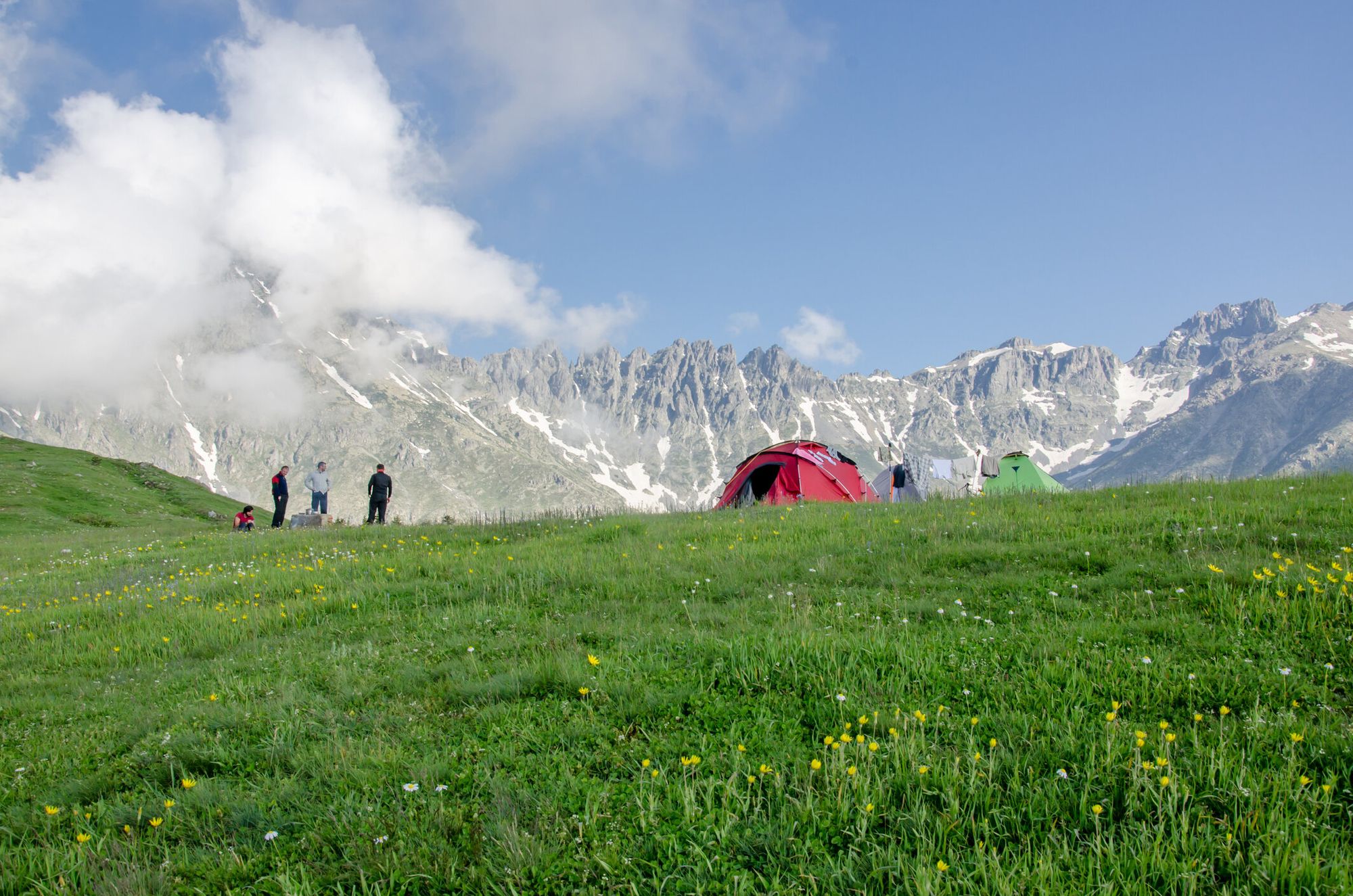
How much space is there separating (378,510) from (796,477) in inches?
670

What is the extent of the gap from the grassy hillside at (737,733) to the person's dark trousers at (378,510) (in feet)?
60.6

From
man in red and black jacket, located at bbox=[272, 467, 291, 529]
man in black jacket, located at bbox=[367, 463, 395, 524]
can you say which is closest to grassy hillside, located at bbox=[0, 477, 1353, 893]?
man in black jacket, located at bbox=[367, 463, 395, 524]

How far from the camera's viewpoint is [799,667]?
6.05 m

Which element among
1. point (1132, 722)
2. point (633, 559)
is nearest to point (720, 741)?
point (1132, 722)

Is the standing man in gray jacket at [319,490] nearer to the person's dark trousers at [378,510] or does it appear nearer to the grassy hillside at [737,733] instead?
the person's dark trousers at [378,510]

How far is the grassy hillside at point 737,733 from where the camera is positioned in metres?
3.85

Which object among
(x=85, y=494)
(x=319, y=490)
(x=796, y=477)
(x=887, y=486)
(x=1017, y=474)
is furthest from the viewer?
(x=85, y=494)

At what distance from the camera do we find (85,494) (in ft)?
149

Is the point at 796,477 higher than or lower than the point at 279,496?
higher

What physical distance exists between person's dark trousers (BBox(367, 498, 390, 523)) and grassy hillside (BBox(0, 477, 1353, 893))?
18.5m

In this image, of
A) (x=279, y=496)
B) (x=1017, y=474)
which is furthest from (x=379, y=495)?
(x=1017, y=474)

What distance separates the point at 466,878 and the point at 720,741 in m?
1.89

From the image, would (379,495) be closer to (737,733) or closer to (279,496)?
(279,496)

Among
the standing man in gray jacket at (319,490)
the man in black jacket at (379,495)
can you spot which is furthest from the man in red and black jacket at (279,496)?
the man in black jacket at (379,495)
